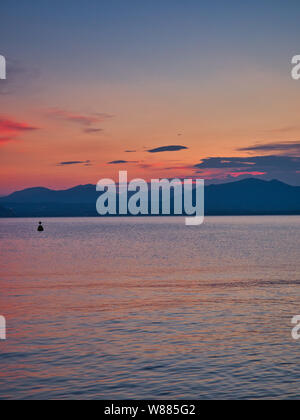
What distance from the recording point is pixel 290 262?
78.4 metres

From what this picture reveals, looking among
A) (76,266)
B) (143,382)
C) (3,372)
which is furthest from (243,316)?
(76,266)

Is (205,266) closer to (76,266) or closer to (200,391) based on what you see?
(76,266)

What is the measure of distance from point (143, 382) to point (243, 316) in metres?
15.0

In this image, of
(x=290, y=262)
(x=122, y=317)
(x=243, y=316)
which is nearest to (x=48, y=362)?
(x=122, y=317)

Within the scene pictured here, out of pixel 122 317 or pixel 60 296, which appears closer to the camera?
pixel 122 317

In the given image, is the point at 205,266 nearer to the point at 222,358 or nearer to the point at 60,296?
the point at 60,296

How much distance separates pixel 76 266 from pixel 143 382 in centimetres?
5345
